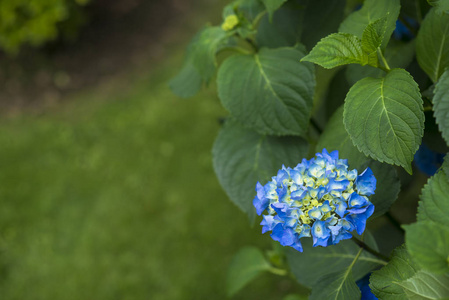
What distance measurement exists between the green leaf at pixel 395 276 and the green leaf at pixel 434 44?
0.33 metres

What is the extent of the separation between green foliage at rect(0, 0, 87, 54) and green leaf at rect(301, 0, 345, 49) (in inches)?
107

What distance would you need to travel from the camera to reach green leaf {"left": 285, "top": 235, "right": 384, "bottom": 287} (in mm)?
872

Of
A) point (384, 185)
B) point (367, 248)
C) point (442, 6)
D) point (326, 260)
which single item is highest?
point (442, 6)

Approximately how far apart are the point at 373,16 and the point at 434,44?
0.39ft

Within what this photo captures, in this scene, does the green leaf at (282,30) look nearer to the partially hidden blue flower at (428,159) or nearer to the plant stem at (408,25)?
the plant stem at (408,25)

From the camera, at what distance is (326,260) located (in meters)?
0.96

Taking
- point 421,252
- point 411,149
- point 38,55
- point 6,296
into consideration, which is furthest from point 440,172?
point 38,55

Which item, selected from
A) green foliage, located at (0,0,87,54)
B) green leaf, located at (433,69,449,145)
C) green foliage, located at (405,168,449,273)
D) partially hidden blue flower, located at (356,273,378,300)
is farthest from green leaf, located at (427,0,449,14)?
green foliage, located at (0,0,87,54)

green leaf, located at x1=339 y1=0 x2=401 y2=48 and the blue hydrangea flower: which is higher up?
green leaf, located at x1=339 y1=0 x2=401 y2=48

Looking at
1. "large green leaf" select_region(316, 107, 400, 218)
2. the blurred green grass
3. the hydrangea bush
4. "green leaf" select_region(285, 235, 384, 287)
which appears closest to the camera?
the hydrangea bush

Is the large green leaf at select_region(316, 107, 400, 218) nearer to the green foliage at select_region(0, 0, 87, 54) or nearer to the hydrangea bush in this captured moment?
the hydrangea bush

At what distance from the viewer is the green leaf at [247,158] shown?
97 cm

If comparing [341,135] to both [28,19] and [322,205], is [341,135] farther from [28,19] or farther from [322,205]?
[28,19]

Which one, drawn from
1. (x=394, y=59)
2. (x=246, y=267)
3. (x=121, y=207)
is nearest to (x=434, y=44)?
(x=394, y=59)
